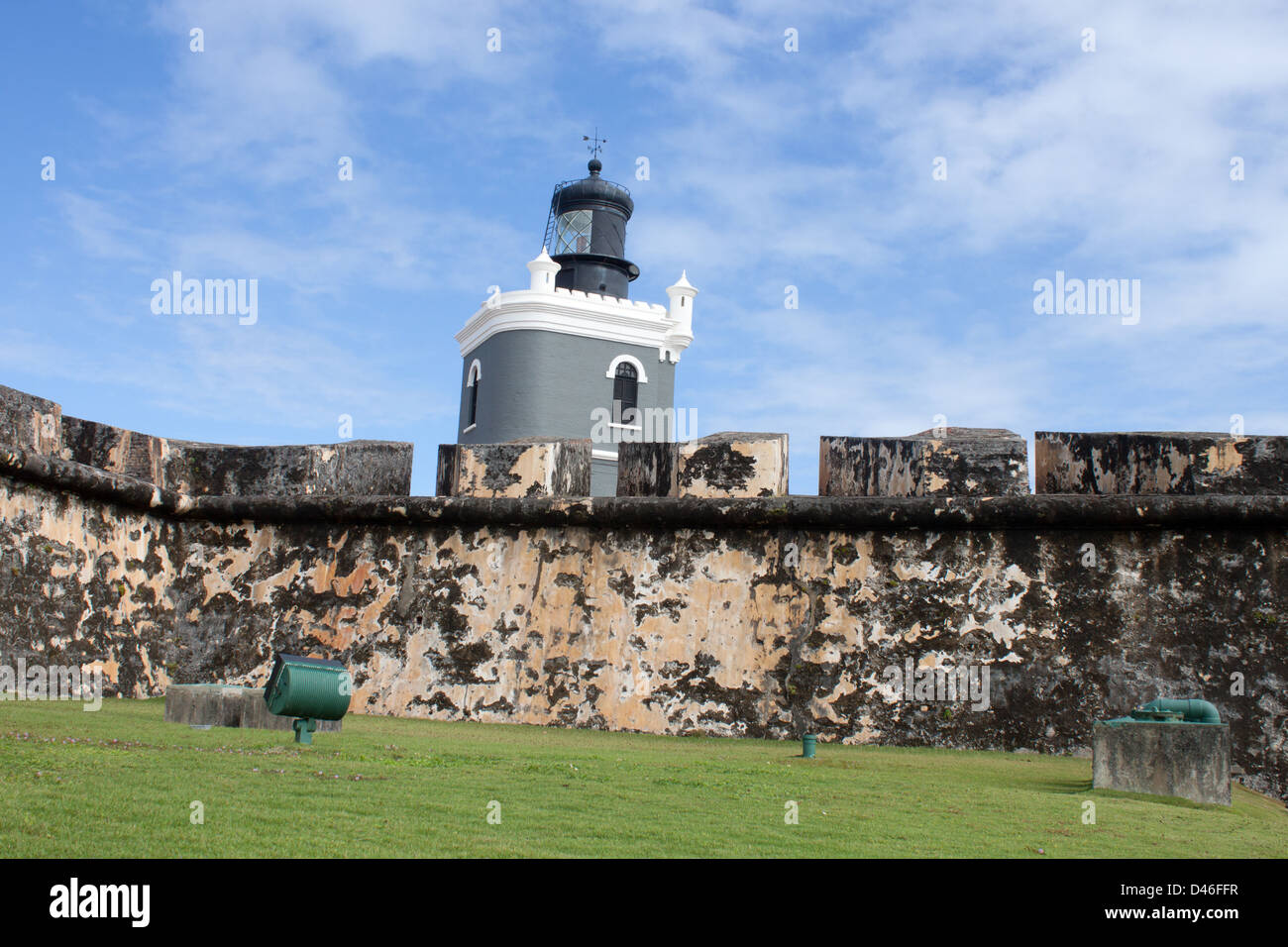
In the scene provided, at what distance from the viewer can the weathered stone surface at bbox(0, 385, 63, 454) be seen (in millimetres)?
6965

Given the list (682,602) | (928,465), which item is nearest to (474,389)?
(682,602)

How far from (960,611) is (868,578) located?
56 cm

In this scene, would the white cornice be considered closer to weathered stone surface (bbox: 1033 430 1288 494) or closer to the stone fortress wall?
the stone fortress wall

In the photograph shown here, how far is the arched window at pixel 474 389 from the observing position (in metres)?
39.9

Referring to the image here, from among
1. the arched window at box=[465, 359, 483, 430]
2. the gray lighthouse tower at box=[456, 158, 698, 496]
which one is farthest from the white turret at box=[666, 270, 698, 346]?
the arched window at box=[465, 359, 483, 430]

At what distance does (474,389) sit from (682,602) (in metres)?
34.4

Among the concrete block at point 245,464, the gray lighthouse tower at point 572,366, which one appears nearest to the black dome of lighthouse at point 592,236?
the gray lighthouse tower at point 572,366

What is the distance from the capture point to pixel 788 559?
7035 millimetres

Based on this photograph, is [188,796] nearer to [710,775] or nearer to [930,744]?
[710,775]

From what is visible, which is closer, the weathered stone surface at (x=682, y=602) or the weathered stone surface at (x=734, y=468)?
the weathered stone surface at (x=682, y=602)

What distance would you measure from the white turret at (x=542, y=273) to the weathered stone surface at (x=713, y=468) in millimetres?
31191

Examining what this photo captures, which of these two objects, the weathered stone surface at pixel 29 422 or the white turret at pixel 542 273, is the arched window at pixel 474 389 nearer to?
the white turret at pixel 542 273

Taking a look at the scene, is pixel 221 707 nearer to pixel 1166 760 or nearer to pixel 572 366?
pixel 1166 760
